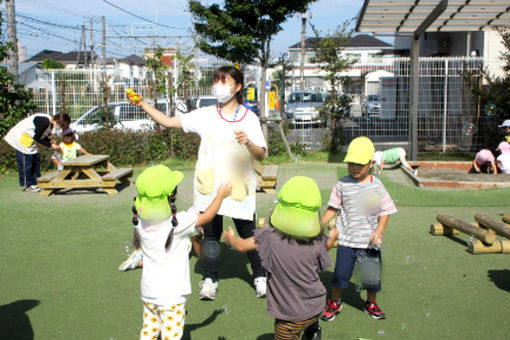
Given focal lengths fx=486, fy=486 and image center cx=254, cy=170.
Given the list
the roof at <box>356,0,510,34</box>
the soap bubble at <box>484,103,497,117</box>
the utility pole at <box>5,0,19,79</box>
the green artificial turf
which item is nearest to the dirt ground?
the green artificial turf

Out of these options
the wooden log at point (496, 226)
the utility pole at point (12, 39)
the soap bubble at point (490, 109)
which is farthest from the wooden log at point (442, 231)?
the utility pole at point (12, 39)

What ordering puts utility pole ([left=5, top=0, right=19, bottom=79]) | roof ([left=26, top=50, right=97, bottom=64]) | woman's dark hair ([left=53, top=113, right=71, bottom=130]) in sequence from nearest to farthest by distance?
woman's dark hair ([left=53, top=113, right=71, bottom=130]), utility pole ([left=5, top=0, right=19, bottom=79]), roof ([left=26, top=50, right=97, bottom=64])

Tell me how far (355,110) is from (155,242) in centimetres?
1208

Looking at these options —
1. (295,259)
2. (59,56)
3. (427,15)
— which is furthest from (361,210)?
(59,56)

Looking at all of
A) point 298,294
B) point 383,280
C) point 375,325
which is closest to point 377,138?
point 383,280

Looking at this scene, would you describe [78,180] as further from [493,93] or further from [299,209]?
[493,93]

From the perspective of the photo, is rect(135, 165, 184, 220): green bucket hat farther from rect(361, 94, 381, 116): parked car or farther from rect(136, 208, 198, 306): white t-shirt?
rect(361, 94, 381, 116): parked car

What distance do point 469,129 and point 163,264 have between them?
12.6 metres

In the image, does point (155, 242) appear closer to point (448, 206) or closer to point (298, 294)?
point (298, 294)

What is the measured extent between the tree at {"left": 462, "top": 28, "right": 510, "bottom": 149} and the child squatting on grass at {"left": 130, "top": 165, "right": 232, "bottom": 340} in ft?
37.3

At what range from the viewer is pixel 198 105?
16188mm

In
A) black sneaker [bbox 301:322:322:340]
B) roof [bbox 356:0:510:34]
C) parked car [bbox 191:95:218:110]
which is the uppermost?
roof [bbox 356:0:510:34]

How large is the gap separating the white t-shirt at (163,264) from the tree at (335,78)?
11618 mm

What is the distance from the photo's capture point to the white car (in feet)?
45.4
